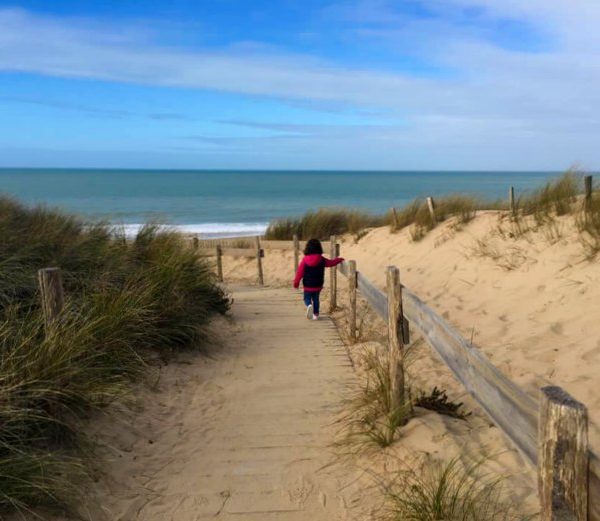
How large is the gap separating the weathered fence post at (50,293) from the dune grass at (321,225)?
15.5 meters

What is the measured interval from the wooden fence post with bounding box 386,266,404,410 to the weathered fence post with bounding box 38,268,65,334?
2.75 meters

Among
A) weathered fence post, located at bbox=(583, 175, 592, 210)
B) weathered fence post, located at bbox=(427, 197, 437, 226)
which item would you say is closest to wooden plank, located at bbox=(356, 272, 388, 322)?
weathered fence post, located at bbox=(583, 175, 592, 210)

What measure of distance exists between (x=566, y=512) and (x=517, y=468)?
1.76 m

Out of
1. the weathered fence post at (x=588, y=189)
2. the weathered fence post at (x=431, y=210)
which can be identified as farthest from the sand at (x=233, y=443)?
the weathered fence post at (x=431, y=210)

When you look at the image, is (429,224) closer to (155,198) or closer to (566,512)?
(566,512)

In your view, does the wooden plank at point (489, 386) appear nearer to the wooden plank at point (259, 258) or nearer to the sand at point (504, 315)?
the sand at point (504, 315)

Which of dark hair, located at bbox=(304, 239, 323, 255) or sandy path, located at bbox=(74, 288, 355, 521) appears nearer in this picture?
sandy path, located at bbox=(74, 288, 355, 521)

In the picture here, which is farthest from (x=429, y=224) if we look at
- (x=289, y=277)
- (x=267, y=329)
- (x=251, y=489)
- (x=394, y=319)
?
(x=251, y=489)

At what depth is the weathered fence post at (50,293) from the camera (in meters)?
4.51

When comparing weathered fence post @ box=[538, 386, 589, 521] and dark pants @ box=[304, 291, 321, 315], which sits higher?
weathered fence post @ box=[538, 386, 589, 521]

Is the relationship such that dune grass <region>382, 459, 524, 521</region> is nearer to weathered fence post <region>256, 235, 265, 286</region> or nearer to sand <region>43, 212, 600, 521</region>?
sand <region>43, 212, 600, 521</region>

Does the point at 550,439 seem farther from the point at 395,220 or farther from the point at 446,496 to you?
Result: the point at 395,220

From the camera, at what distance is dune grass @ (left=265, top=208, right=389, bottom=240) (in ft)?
66.3

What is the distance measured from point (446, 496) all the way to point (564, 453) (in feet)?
4.54
